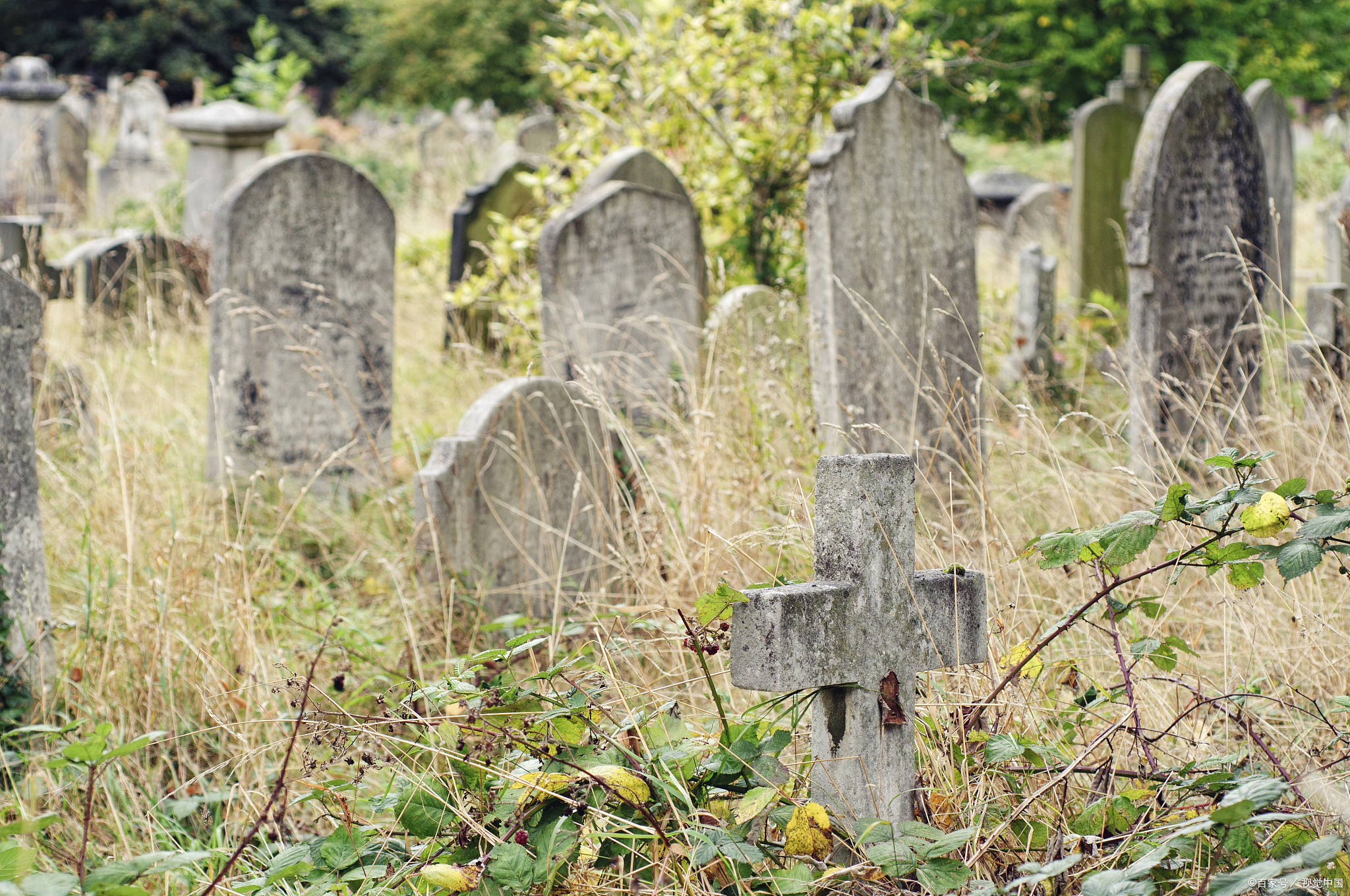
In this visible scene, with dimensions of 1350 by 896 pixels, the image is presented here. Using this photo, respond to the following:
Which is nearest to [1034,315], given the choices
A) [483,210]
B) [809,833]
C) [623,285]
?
[623,285]

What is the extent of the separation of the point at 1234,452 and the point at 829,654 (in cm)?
68

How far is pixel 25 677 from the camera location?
2.98 m

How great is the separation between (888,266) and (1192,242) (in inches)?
46.2

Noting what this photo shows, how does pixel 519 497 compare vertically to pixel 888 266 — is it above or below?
below

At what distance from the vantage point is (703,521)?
9.96ft

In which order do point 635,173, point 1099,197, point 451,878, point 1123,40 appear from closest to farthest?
point 451,878 < point 635,173 < point 1099,197 < point 1123,40

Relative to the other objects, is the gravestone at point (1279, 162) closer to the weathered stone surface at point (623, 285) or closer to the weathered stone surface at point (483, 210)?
the weathered stone surface at point (623, 285)

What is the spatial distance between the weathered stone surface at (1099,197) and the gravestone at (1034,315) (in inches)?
42.4

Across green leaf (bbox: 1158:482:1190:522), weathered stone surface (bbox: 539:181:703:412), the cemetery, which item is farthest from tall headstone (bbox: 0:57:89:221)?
green leaf (bbox: 1158:482:1190:522)

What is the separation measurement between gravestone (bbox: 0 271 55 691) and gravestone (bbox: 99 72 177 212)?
351 inches

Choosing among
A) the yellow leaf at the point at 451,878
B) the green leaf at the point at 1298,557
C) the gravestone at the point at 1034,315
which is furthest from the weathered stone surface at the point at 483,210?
the green leaf at the point at 1298,557

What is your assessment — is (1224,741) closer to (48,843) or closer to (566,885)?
(566,885)

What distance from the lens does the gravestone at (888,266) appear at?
381 cm

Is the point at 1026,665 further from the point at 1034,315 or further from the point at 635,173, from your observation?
the point at 1034,315
